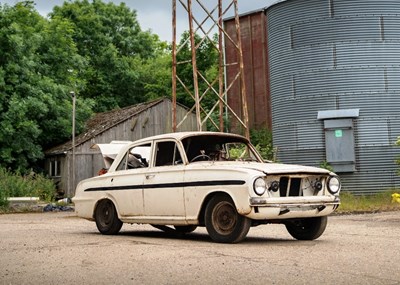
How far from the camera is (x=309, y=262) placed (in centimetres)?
795

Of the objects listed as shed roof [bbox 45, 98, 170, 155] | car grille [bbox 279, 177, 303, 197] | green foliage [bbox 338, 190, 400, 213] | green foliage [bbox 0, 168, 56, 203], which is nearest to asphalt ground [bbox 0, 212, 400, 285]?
car grille [bbox 279, 177, 303, 197]

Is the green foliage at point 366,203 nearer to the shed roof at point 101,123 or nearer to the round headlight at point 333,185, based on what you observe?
the round headlight at point 333,185

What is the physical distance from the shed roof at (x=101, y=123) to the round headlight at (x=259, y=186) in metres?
29.5

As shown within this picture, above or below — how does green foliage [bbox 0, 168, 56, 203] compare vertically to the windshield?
below

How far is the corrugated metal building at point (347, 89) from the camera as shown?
79.0ft

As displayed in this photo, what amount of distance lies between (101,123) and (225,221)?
109ft

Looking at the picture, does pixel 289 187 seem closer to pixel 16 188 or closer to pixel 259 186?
pixel 259 186

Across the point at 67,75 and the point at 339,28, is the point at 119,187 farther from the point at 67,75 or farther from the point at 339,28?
the point at 67,75

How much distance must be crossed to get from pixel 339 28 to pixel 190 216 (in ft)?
→ 51.3

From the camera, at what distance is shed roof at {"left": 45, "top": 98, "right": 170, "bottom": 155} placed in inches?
1550

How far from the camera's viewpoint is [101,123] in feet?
141

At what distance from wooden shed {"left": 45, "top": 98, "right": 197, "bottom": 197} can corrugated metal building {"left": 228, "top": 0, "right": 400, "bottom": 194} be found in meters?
16.5

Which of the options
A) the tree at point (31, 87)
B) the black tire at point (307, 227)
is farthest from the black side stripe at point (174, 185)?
the tree at point (31, 87)

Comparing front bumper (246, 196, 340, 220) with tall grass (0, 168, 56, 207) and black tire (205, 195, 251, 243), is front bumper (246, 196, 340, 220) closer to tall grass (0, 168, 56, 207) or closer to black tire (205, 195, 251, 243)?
black tire (205, 195, 251, 243)
